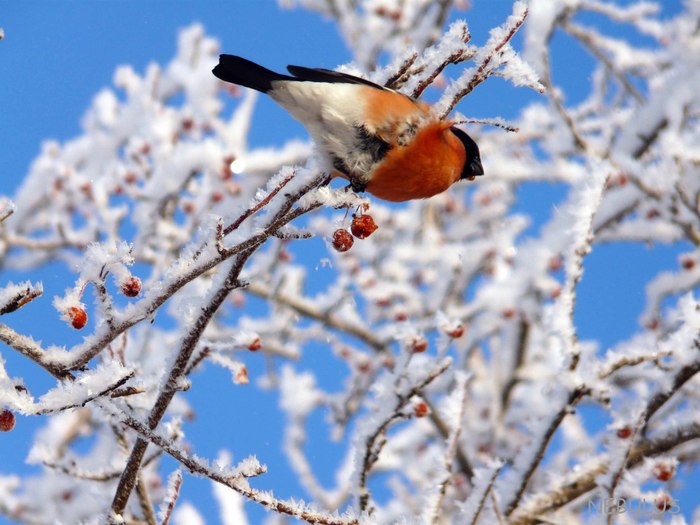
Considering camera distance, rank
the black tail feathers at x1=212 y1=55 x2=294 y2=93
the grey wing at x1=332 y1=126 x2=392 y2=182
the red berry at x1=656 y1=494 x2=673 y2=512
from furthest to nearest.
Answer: the red berry at x1=656 y1=494 x2=673 y2=512 → the black tail feathers at x1=212 y1=55 x2=294 y2=93 → the grey wing at x1=332 y1=126 x2=392 y2=182

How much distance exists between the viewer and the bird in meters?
2.04

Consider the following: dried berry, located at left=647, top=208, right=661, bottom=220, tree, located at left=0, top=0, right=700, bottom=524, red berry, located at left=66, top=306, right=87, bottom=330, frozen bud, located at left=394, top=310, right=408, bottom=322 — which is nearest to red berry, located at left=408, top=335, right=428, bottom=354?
tree, located at left=0, top=0, right=700, bottom=524

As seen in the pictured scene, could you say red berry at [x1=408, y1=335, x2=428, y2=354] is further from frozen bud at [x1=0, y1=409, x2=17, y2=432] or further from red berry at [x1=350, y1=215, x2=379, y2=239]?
frozen bud at [x1=0, y1=409, x2=17, y2=432]

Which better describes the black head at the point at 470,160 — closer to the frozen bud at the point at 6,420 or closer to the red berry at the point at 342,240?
the red berry at the point at 342,240

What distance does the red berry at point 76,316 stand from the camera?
1.40 metres

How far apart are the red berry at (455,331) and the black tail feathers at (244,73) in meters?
0.97

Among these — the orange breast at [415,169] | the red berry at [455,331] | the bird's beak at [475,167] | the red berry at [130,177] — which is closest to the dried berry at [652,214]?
the bird's beak at [475,167]

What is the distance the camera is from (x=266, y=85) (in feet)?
7.26

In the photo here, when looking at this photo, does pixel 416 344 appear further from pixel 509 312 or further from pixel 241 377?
pixel 509 312

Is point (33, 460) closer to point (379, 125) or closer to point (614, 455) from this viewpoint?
point (379, 125)

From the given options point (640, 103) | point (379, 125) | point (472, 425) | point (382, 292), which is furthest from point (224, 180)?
point (379, 125)

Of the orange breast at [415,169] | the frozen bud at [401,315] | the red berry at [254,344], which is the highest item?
the frozen bud at [401,315]

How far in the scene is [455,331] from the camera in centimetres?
234

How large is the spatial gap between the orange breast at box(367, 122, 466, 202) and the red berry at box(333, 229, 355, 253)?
1.44ft
